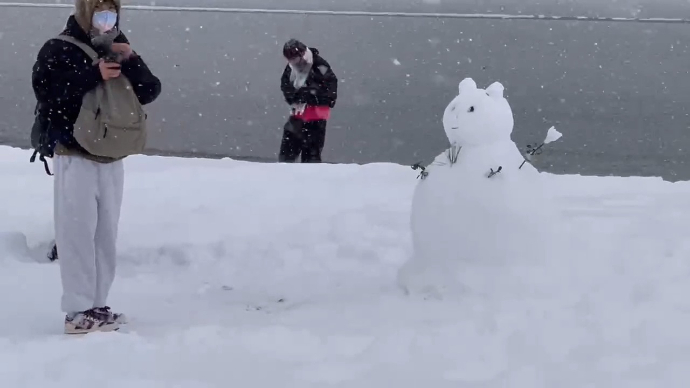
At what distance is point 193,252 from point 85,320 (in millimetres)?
1773

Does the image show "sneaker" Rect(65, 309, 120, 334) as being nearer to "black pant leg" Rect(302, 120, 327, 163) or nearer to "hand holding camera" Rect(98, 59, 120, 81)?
"hand holding camera" Rect(98, 59, 120, 81)

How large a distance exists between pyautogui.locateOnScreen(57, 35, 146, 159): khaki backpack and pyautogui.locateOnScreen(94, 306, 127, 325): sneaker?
765 mm

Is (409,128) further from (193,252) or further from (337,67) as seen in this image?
(337,67)

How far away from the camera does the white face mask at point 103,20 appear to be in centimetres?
407

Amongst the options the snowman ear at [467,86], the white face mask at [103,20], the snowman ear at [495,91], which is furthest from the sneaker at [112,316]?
the snowman ear at [495,91]

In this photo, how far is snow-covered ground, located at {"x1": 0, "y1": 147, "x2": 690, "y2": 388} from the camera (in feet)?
11.3

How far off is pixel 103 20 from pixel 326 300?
1.96 meters

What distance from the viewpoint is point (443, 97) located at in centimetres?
4588

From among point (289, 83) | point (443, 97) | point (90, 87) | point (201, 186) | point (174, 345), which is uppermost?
point (443, 97)

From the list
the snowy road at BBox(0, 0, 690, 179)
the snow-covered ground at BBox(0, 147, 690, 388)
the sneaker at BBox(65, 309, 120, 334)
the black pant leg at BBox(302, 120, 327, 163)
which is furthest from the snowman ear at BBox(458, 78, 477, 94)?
the snowy road at BBox(0, 0, 690, 179)

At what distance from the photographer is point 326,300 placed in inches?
190

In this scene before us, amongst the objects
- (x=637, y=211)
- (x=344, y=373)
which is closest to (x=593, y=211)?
(x=637, y=211)

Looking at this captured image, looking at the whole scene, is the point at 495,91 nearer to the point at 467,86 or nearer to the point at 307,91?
the point at 467,86

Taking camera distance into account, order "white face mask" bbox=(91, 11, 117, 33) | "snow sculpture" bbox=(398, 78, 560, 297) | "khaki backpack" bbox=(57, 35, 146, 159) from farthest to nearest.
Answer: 1. "snow sculpture" bbox=(398, 78, 560, 297)
2. "white face mask" bbox=(91, 11, 117, 33)
3. "khaki backpack" bbox=(57, 35, 146, 159)
